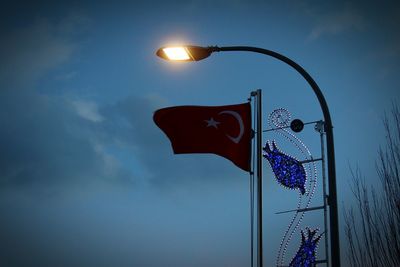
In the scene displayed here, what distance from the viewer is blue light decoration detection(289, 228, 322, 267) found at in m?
10.4

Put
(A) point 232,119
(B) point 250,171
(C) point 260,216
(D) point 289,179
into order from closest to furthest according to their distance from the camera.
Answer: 1. (C) point 260,216
2. (B) point 250,171
3. (A) point 232,119
4. (D) point 289,179

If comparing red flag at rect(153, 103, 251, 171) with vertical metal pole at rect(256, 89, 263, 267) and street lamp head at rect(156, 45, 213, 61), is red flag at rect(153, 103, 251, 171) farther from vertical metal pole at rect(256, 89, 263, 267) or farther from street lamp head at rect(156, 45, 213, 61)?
street lamp head at rect(156, 45, 213, 61)

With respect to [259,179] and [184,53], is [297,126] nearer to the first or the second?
[259,179]

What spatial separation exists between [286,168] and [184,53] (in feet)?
14.5

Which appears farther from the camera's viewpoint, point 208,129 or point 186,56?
point 208,129

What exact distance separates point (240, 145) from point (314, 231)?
9.16 ft

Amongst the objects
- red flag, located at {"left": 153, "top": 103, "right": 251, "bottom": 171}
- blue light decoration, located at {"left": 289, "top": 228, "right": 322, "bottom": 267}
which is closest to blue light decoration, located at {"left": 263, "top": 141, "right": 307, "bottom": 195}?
blue light decoration, located at {"left": 289, "top": 228, "right": 322, "bottom": 267}

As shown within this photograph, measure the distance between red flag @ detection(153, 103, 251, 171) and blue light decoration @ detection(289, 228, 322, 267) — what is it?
2514 mm

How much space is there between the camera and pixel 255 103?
9930 millimetres

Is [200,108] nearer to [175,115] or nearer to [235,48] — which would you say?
[175,115]

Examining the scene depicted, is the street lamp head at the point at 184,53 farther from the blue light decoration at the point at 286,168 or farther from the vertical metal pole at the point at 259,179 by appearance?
the blue light decoration at the point at 286,168

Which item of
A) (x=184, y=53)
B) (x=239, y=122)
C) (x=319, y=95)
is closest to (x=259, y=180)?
(x=239, y=122)

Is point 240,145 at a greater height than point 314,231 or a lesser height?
greater

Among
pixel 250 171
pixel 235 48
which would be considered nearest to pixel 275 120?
pixel 250 171
